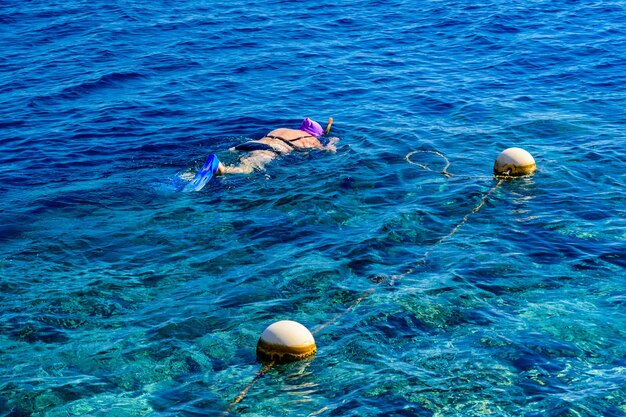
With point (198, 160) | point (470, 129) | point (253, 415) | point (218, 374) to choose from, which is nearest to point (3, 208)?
point (198, 160)

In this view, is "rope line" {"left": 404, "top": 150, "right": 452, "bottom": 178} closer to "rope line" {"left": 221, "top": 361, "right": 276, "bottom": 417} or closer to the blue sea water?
the blue sea water

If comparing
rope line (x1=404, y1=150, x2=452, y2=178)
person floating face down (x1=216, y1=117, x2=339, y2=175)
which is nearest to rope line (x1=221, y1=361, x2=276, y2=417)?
person floating face down (x1=216, y1=117, x2=339, y2=175)

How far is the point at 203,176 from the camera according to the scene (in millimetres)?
14000

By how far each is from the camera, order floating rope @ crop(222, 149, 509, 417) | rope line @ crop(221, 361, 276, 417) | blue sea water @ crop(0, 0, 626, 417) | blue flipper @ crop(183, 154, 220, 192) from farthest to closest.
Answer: blue flipper @ crop(183, 154, 220, 192) < blue sea water @ crop(0, 0, 626, 417) < floating rope @ crop(222, 149, 509, 417) < rope line @ crop(221, 361, 276, 417)

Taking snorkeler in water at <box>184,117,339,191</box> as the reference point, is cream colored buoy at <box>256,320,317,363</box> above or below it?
above

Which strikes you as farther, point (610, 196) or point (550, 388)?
point (610, 196)

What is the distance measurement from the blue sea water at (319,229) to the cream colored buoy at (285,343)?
0.16 meters

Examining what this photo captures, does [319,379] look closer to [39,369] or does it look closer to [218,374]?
[218,374]

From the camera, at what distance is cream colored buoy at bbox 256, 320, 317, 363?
9.03m

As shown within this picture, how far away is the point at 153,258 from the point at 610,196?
7264 millimetres

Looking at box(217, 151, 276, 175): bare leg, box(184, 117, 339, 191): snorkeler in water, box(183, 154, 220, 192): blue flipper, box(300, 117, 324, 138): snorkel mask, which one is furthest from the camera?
box(300, 117, 324, 138): snorkel mask

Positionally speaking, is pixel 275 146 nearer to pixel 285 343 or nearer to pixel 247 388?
pixel 285 343

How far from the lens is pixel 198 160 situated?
1552cm

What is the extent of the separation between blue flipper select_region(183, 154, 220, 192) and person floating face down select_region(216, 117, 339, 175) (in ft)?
0.60
